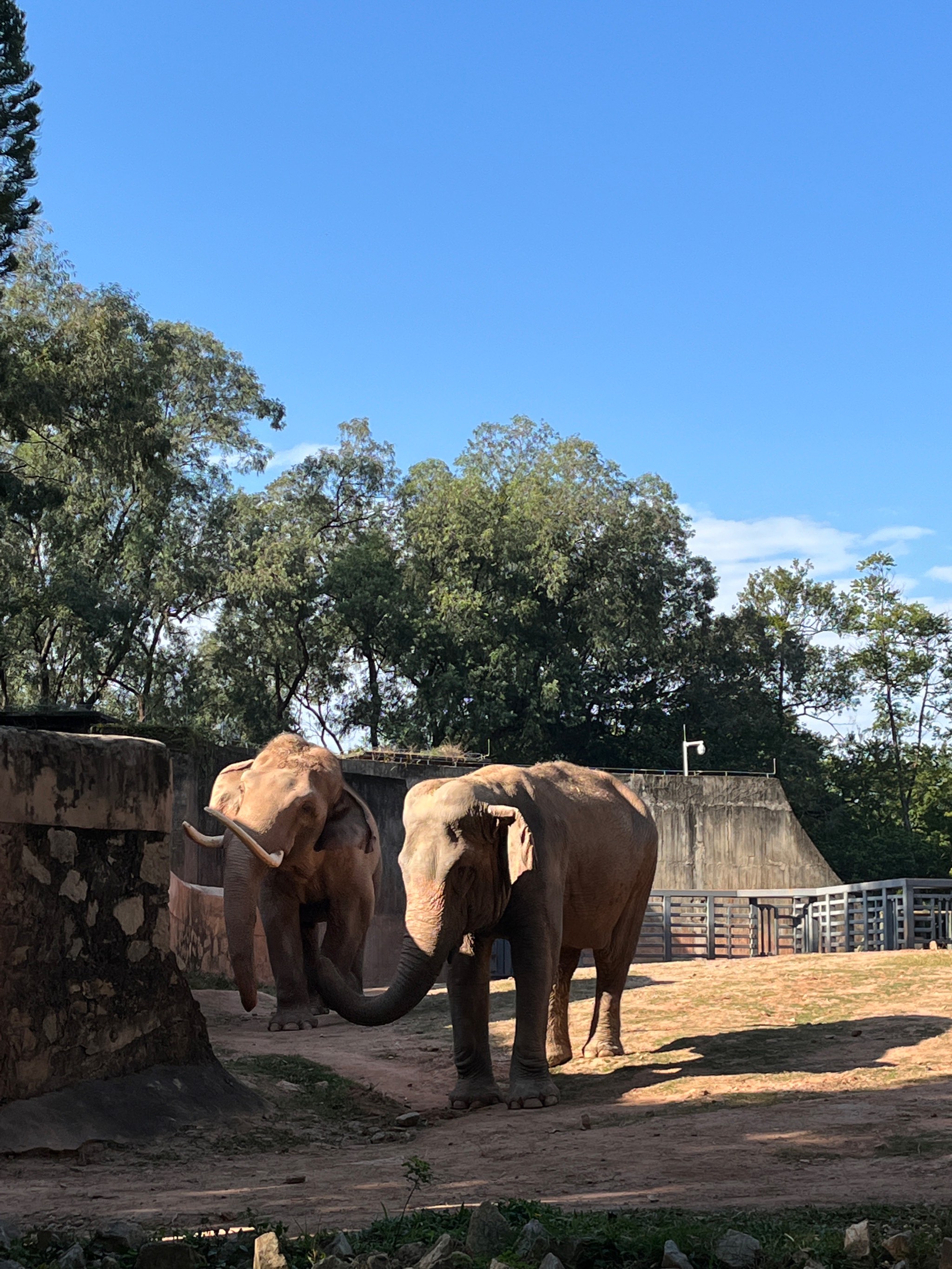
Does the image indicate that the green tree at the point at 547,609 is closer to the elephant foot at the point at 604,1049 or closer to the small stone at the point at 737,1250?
the elephant foot at the point at 604,1049

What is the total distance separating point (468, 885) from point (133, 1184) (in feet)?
10.6

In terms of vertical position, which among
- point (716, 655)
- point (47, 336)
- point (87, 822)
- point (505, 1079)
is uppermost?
point (47, 336)

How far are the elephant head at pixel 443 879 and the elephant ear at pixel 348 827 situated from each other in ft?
13.9

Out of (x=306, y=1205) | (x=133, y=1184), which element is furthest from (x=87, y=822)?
(x=306, y=1205)

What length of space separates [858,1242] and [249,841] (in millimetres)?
7523

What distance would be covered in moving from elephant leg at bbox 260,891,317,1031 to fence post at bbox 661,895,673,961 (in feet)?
50.3

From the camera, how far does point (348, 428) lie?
45.0 m

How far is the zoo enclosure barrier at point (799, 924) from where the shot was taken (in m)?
25.7

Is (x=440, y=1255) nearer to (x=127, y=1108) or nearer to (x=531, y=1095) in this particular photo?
(x=127, y=1108)

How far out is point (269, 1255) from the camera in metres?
4.47

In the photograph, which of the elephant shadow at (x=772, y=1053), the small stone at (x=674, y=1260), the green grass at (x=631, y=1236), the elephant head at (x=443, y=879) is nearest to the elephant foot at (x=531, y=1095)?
the elephant shadow at (x=772, y=1053)

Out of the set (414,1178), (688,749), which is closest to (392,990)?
(414,1178)

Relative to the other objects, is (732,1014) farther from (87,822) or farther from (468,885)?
(87,822)

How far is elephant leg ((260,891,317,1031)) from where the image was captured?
42.7 ft
